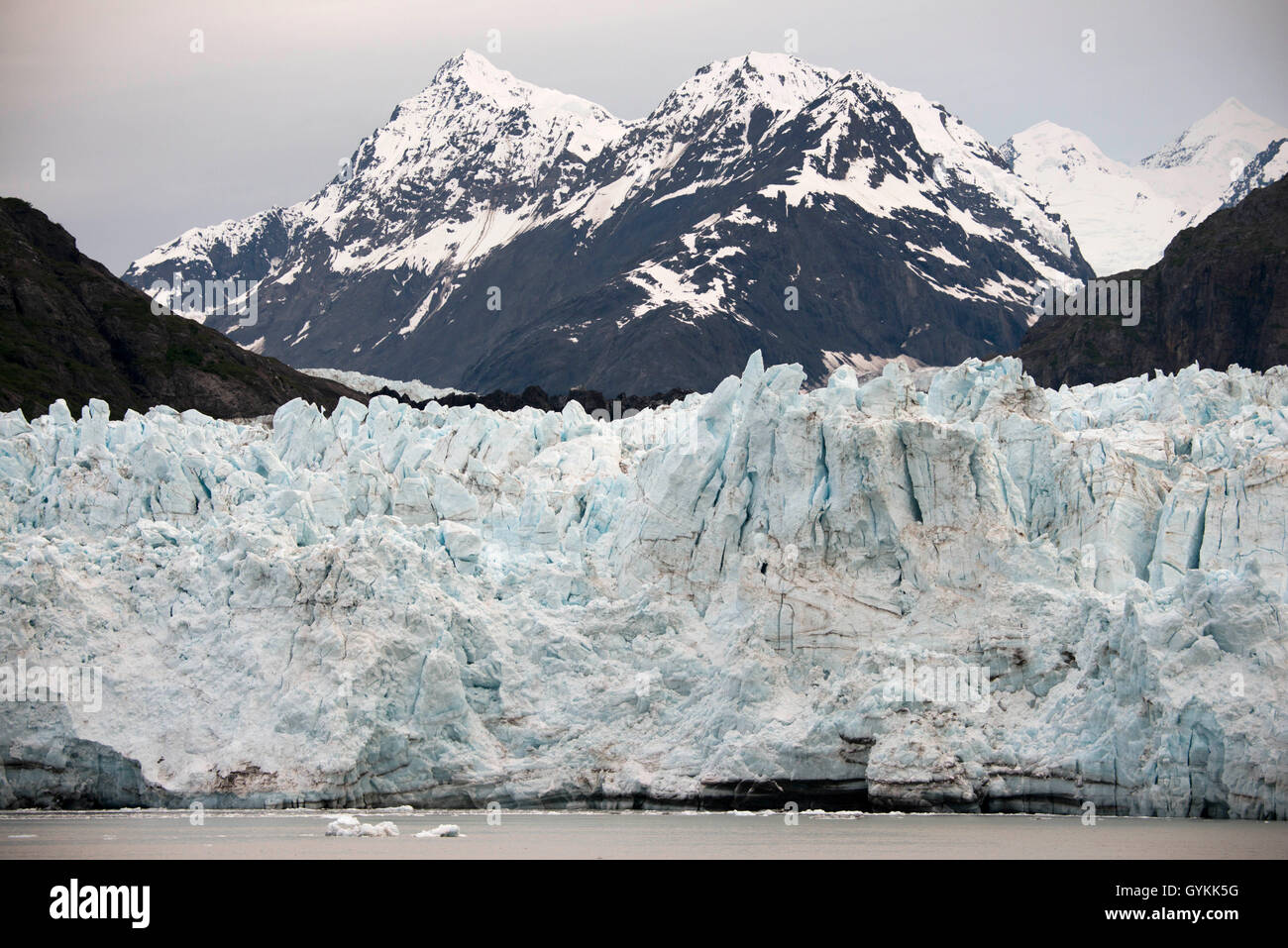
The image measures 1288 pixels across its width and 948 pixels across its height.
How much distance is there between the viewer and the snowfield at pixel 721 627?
3119cm

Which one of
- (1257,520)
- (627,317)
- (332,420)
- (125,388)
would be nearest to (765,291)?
(627,317)

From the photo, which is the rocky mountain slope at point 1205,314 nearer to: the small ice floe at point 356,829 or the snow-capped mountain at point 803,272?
the snow-capped mountain at point 803,272

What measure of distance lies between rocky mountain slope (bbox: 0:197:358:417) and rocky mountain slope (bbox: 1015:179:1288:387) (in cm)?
4617

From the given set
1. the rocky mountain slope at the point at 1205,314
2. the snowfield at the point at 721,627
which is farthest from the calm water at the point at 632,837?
the rocky mountain slope at the point at 1205,314

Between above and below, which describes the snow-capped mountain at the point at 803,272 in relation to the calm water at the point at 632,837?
above

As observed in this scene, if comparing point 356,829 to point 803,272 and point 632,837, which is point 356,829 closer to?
point 632,837

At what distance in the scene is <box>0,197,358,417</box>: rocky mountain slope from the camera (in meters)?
84.0

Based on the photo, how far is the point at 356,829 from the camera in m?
29.0

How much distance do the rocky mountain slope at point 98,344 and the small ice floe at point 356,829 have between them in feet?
183

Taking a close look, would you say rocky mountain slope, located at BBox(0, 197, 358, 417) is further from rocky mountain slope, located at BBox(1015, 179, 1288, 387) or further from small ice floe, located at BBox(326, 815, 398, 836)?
small ice floe, located at BBox(326, 815, 398, 836)

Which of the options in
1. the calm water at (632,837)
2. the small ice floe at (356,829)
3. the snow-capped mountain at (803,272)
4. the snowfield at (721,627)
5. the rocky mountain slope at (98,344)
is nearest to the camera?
the calm water at (632,837)

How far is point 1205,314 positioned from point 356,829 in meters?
77.4
